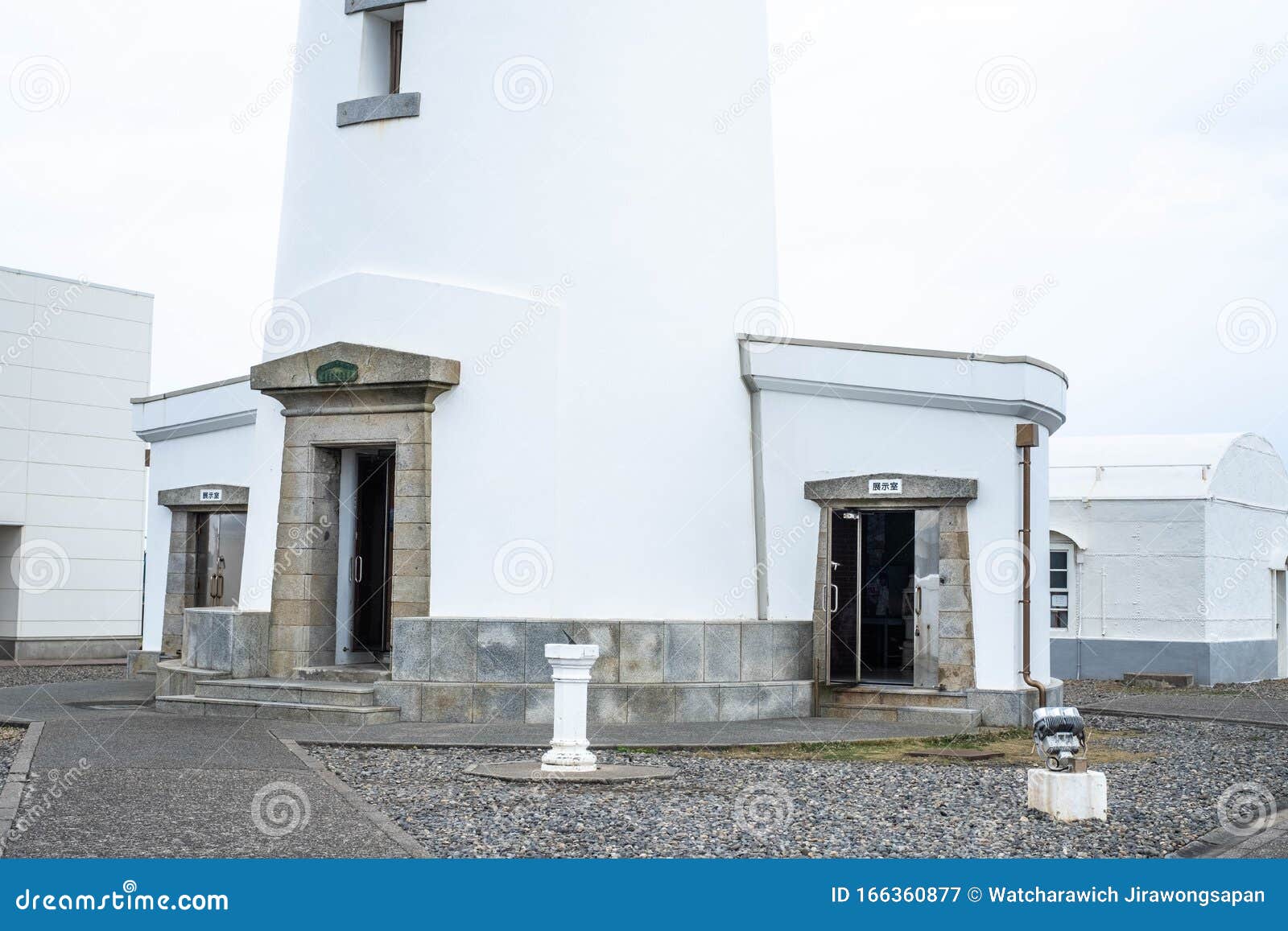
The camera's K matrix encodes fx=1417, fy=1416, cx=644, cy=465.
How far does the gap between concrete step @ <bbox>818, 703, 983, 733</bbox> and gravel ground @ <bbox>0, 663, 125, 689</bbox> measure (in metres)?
9.63

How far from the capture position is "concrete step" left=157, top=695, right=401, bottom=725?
11984 millimetres

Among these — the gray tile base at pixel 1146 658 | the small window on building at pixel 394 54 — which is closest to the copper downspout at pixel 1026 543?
the small window on building at pixel 394 54

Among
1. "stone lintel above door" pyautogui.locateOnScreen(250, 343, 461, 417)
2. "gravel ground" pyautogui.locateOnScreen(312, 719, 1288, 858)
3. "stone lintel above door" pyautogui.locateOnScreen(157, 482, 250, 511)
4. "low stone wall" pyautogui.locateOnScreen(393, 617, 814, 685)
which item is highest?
"stone lintel above door" pyautogui.locateOnScreen(250, 343, 461, 417)

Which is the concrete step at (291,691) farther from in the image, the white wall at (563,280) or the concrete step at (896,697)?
the concrete step at (896,697)

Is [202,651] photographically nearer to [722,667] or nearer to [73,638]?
[722,667]

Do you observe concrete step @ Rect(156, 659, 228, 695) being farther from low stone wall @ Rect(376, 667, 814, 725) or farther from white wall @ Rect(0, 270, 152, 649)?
white wall @ Rect(0, 270, 152, 649)

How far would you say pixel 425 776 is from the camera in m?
9.07

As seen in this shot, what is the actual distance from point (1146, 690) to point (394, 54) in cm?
1355

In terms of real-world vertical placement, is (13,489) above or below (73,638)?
above

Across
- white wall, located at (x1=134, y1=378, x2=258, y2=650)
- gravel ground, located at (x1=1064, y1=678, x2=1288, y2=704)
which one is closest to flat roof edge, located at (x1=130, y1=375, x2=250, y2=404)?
white wall, located at (x1=134, y1=378, x2=258, y2=650)

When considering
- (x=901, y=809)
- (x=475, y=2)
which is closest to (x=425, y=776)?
(x=901, y=809)

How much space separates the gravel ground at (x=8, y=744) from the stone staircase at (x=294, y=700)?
164 cm

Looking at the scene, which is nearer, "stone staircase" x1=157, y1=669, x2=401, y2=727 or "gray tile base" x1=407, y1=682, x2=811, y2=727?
"stone staircase" x1=157, y1=669, x2=401, y2=727

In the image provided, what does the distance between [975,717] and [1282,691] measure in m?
9.78
